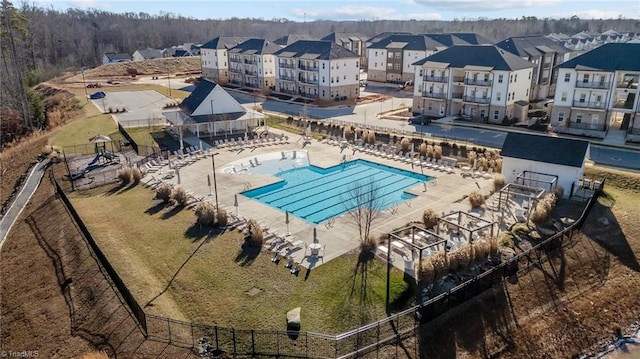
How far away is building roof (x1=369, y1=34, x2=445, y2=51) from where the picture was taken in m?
75.8

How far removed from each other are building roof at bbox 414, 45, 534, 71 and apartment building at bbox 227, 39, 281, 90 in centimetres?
3027

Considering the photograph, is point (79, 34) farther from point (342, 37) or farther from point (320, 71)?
point (320, 71)

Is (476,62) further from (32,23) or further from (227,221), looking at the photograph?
(32,23)

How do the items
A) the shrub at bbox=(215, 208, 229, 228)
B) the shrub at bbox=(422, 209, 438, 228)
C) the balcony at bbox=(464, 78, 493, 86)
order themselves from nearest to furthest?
the shrub at bbox=(422, 209, 438, 228), the shrub at bbox=(215, 208, 229, 228), the balcony at bbox=(464, 78, 493, 86)

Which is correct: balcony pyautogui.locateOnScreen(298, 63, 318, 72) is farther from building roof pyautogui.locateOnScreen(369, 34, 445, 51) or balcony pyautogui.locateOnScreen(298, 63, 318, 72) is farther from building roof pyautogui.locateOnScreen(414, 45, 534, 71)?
building roof pyautogui.locateOnScreen(369, 34, 445, 51)

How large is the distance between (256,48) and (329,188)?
51.2 meters

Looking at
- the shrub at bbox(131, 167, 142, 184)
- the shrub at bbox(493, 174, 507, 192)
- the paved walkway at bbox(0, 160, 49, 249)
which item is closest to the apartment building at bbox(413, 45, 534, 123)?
the shrub at bbox(493, 174, 507, 192)

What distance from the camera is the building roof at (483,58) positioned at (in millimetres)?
48781

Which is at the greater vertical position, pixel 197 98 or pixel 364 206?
pixel 197 98

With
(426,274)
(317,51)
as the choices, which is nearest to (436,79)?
(317,51)

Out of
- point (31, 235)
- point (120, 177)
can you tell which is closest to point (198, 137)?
point (120, 177)

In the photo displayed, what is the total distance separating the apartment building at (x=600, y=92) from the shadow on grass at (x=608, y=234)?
18.8 meters

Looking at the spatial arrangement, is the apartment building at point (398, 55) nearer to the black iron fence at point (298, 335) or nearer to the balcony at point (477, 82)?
the balcony at point (477, 82)

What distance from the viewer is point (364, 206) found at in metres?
27.1
